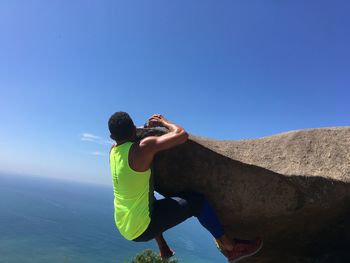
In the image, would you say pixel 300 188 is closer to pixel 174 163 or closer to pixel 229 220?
pixel 229 220

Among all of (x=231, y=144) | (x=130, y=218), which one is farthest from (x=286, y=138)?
(x=130, y=218)

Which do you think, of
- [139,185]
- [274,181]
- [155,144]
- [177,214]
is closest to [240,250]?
[274,181]

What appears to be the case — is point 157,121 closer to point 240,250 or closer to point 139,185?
point 139,185

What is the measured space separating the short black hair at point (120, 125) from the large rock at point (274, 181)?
98 centimetres

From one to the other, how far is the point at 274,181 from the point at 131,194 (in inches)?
126

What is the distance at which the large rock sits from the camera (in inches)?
318

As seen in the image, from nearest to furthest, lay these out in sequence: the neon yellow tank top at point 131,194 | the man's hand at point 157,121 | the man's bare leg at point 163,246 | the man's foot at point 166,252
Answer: the neon yellow tank top at point 131,194, the man's hand at point 157,121, the man's bare leg at point 163,246, the man's foot at point 166,252

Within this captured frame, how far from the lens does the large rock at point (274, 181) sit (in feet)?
26.5

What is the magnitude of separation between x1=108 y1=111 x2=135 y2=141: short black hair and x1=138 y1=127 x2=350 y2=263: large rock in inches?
38.5

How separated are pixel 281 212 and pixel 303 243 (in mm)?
1937

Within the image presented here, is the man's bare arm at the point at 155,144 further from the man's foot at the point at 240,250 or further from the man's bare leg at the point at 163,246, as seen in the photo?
the man's foot at the point at 240,250

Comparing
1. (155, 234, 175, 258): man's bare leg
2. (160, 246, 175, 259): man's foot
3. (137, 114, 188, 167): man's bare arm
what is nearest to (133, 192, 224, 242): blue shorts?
(137, 114, 188, 167): man's bare arm

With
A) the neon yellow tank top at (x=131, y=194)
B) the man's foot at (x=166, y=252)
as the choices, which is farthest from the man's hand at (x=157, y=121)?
the man's foot at (x=166, y=252)

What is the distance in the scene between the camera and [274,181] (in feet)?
26.5
